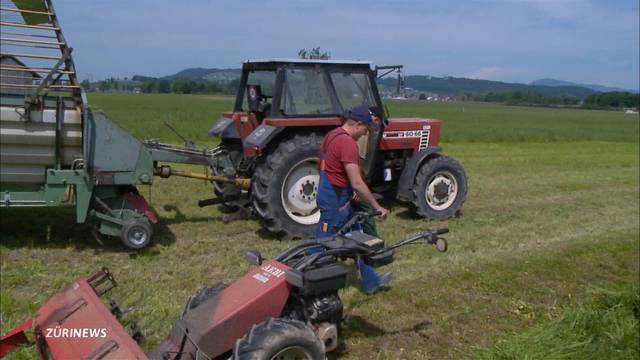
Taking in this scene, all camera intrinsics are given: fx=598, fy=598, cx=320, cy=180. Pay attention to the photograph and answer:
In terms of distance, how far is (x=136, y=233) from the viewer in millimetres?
5859

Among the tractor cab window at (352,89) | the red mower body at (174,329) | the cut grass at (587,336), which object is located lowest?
the cut grass at (587,336)

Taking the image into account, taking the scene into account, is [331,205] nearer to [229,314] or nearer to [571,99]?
[229,314]

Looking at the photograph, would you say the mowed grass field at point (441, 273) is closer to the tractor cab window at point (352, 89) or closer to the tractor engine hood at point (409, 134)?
the tractor engine hood at point (409, 134)

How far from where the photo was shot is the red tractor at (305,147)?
6.55 m

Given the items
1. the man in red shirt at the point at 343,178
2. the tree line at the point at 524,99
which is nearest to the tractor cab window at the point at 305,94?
the man in red shirt at the point at 343,178

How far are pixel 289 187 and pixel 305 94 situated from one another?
1.11m

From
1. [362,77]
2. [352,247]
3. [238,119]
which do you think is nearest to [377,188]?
[362,77]

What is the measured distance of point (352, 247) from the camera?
11.6 feet

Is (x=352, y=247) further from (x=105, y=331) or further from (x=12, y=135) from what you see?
(x=12, y=135)

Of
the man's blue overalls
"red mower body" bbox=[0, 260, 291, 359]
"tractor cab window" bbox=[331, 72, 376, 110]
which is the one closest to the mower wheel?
"red mower body" bbox=[0, 260, 291, 359]

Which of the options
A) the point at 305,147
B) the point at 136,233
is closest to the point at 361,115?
the point at 305,147

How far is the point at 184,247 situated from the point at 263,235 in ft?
3.20

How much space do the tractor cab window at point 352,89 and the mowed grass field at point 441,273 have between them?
158 centimetres

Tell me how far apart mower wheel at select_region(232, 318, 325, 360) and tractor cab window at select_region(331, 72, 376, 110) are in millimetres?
4379
